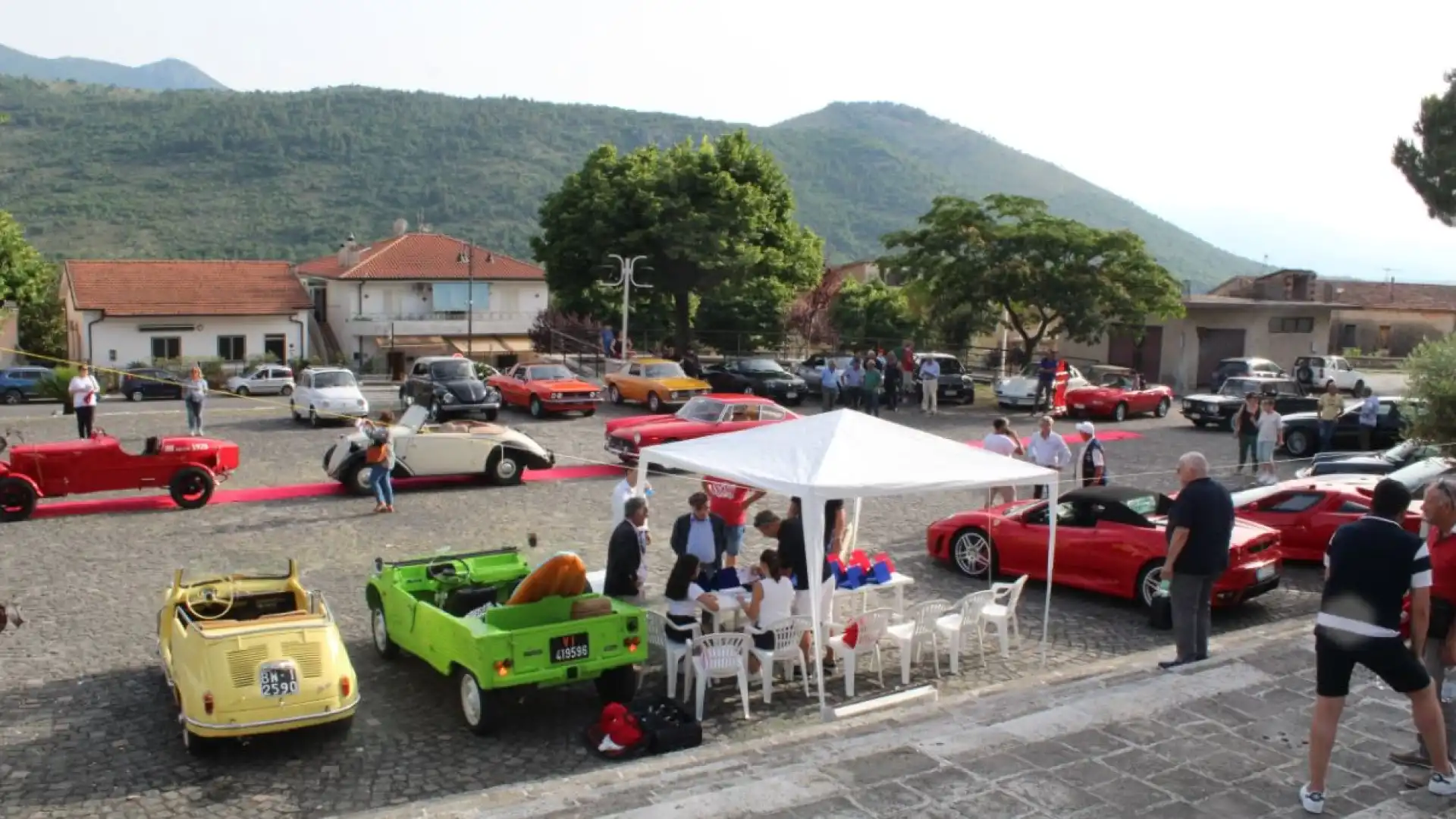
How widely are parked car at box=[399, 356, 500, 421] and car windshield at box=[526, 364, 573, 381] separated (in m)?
0.98

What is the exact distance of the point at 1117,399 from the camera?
99.4 feet

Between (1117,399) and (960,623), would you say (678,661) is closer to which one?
(960,623)

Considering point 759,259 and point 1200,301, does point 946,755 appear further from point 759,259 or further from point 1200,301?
point 1200,301

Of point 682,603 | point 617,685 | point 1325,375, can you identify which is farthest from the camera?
point 1325,375

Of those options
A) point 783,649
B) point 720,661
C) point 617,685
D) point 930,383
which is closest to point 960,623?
point 783,649

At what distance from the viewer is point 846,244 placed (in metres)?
160

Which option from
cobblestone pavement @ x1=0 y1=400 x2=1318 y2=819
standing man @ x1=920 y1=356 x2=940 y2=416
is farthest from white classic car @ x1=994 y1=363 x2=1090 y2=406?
cobblestone pavement @ x1=0 y1=400 x2=1318 y2=819

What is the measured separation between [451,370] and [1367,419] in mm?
20844

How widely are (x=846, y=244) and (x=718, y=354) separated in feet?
374

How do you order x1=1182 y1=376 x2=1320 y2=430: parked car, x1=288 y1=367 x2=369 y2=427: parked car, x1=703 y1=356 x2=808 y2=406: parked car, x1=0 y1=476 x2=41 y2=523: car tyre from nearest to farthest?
x1=0 y1=476 x2=41 y2=523: car tyre < x1=288 y1=367 x2=369 y2=427: parked car < x1=1182 y1=376 x2=1320 y2=430: parked car < x1=703 y1=356 x2=808 y2=406: parked car

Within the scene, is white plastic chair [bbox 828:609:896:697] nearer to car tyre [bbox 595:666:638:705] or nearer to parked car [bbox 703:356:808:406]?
car tyre [bbox 595:666:638:705]

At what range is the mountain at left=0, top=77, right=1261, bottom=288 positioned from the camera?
106688mm

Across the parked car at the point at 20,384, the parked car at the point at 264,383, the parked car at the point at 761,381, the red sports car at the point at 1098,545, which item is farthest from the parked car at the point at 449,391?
the parked car at the point at 20,384

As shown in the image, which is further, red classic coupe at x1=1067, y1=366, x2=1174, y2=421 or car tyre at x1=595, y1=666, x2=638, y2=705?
red classic coupe at x1=1067, y1=366, x2=1174, y2=421
